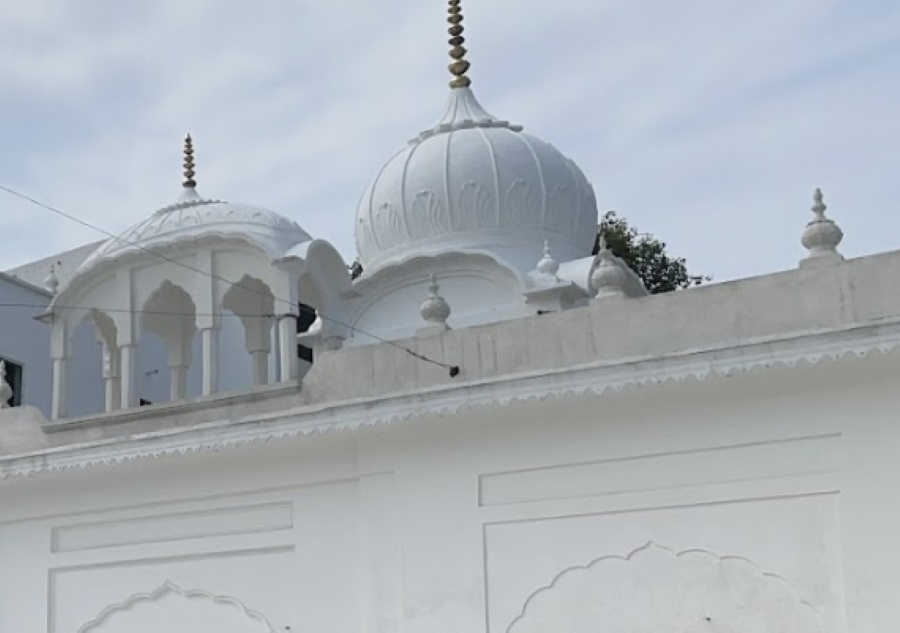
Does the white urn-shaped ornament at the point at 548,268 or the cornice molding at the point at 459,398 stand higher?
the white urn-shaped ornament at the point at 548,268

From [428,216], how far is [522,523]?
3.64m

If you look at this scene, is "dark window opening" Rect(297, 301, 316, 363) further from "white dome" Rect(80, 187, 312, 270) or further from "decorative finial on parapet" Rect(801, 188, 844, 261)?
"decorative finial on parapet" Rect(801, 188, 844, 261)

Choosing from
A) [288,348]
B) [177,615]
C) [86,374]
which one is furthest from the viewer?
[86,374]

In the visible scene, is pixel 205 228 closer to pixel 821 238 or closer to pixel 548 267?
pixel 548 267

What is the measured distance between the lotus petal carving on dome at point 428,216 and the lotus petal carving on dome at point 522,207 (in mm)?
417

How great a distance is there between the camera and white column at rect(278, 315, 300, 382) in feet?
27.4

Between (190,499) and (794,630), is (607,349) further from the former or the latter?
(190,499)

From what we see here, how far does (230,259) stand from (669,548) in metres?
3.78

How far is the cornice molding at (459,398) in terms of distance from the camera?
5.45m

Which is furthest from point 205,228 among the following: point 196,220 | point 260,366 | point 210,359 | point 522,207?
point 522,207

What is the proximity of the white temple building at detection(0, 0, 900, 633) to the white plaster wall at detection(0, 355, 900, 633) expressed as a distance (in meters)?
0.01

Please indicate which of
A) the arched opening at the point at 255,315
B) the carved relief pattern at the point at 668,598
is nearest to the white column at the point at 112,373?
the arched opening at the point at 255,315

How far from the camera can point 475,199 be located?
31.5 ft

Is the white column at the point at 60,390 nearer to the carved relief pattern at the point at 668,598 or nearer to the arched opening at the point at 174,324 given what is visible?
the arched opening at the point at 174,324
